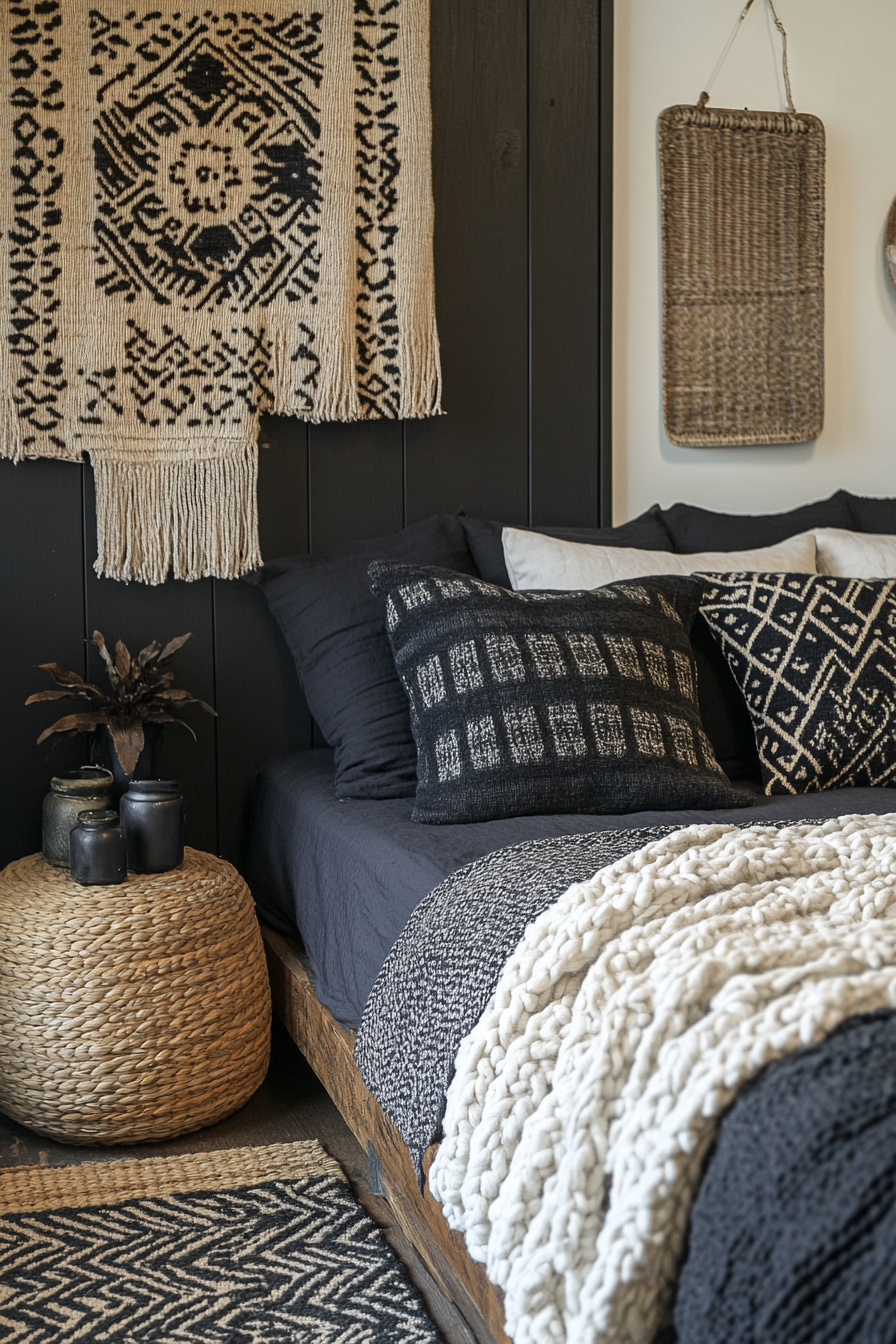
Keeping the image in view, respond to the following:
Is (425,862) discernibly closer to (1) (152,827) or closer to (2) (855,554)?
(1) (152,827)

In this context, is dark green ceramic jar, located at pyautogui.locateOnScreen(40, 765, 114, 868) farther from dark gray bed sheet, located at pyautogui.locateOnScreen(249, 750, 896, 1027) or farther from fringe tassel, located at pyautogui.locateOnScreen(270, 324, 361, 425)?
fringe tassel, located at pyautogui.locateOnScreen(270, 324, 361, 425)

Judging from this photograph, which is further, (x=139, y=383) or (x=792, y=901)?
(x=139, y=383)

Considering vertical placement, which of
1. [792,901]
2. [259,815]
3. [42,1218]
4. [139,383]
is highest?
[139,383]


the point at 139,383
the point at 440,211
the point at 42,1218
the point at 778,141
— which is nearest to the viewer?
the point at 42,1218

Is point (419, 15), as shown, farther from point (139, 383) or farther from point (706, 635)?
point (706, 635)

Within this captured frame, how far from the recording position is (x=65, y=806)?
190 cm

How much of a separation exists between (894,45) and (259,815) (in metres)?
2.14

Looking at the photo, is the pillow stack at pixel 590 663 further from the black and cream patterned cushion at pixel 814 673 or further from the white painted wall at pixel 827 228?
the white painted wall at pixel 827 228

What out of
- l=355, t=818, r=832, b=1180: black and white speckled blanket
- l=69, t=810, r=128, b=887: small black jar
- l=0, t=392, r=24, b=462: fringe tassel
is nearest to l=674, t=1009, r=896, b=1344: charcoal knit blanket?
l=355, t=818, r=832, b=1180: black and white speckled blanket

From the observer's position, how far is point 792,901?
0.97 meters

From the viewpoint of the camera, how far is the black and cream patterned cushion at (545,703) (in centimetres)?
161

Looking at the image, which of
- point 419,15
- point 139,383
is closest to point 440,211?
point 419,15

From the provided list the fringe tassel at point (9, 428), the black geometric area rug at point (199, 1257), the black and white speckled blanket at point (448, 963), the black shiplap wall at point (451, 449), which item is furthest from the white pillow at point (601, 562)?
the black geometric area rug at point (199, 1257)

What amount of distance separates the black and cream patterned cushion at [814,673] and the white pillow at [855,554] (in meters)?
0.19
